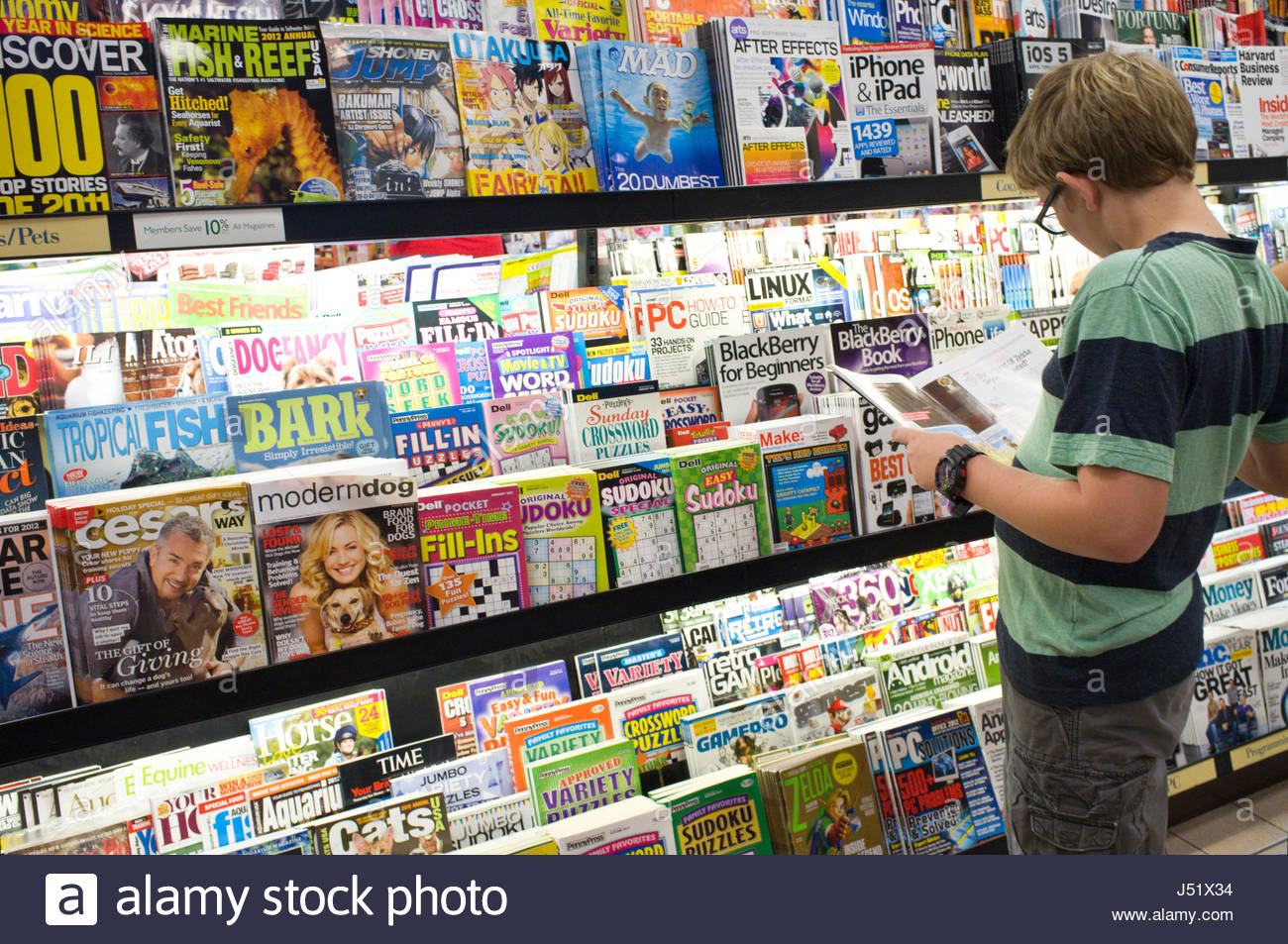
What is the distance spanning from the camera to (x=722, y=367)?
2090mm

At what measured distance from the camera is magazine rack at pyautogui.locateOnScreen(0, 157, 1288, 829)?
150 centimetres

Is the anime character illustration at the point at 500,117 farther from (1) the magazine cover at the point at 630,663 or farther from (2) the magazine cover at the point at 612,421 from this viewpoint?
(1) the magazine cover at the point at 630,663

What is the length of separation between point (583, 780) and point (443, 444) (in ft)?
2.41

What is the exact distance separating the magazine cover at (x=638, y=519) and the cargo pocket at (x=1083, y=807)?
2.34 ft

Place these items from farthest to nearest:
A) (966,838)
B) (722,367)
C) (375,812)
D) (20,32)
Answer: (966,838)
(722,367)
(375,812)
(20,32)

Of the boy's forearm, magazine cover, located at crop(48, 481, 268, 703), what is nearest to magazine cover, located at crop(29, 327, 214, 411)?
magazine cover, located at crop(48, 481, 268, 703)

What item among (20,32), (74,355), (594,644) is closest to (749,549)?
(594,644)

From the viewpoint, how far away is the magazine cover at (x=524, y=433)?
6.30 feet

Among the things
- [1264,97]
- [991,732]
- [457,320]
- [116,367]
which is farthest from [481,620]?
[1264,97]

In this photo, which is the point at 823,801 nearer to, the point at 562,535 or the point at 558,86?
the point at 562,535

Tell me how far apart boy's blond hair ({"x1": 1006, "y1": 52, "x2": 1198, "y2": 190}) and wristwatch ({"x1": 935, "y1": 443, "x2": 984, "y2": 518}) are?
1.30 feet
